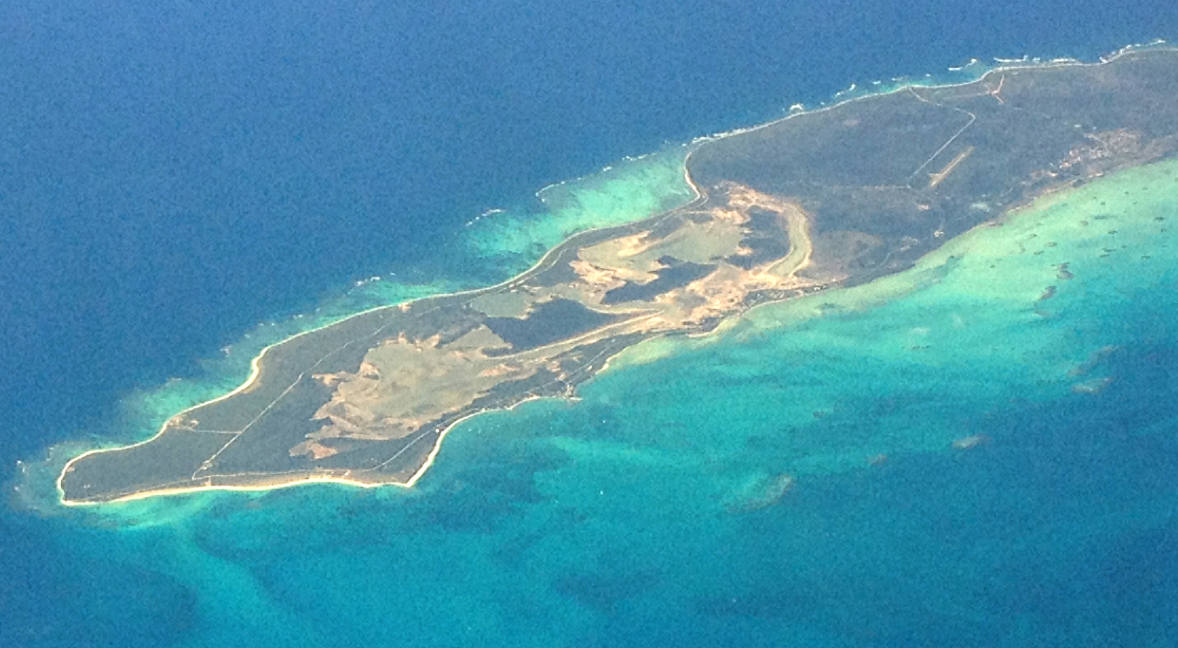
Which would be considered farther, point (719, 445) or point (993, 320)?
point (993, 320)

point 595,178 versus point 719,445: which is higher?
point 595,178

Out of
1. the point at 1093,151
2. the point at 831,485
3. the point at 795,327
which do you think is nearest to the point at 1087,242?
the point at 1093,151

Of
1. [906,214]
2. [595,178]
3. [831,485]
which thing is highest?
[595,178]

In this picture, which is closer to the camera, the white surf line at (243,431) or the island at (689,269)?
the white surf line at (243,431)

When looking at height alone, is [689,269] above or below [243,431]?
below

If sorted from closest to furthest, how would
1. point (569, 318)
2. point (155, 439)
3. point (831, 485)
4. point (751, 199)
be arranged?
point (831, 485) < point (155, 439) < point (569, 318) < point (751, 199)

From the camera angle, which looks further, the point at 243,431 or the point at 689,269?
the point at 689,269

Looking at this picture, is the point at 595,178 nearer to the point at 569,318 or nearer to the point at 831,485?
the point at 569,318

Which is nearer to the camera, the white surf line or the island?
the white surf line
